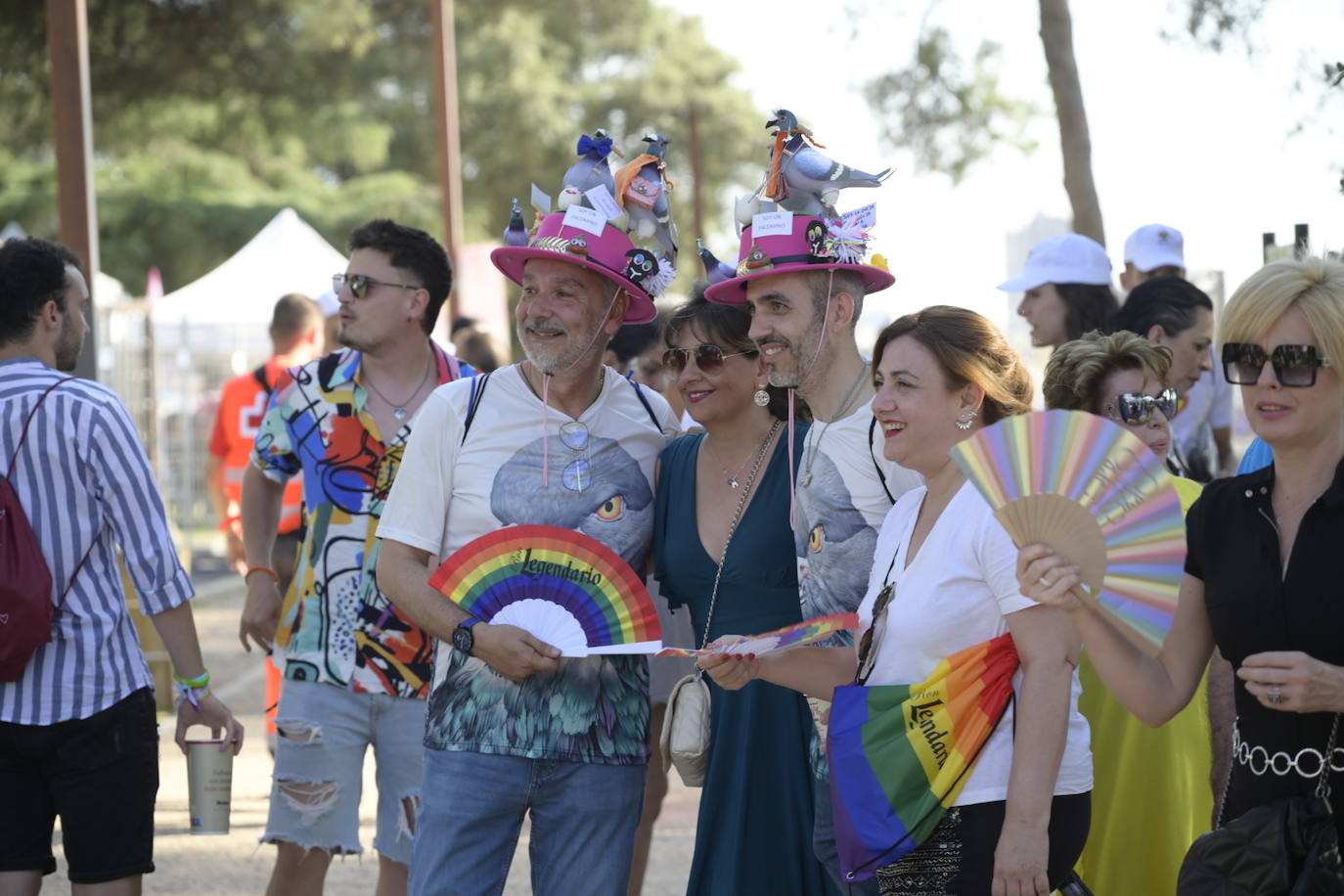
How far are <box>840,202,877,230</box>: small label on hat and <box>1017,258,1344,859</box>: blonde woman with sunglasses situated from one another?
41.6 inches

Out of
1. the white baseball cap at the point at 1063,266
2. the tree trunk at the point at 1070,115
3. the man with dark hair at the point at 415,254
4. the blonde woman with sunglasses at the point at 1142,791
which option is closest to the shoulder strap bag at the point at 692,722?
the blonde woman with sunglasses at the point at 1142,791

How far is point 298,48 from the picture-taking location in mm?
40312

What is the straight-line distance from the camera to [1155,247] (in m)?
7.70

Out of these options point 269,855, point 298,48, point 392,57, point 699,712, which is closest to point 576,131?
point 392,57

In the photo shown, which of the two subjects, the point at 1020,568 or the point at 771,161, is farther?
the point at 771,161

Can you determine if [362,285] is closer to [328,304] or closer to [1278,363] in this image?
[1278,363]

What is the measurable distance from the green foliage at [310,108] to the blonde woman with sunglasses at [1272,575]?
1324 inches

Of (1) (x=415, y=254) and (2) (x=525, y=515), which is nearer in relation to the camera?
(2) (x=525, y=515)

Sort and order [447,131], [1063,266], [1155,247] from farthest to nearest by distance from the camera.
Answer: [447,131] → [1155,247] → [1063,266]

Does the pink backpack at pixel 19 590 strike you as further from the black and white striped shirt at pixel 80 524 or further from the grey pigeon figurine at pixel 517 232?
the grey pigeon figurine at pixel 517 232

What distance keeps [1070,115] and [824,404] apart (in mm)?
6121

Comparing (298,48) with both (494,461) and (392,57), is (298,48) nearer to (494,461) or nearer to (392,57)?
(392,57)

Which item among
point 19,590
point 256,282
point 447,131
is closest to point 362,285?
point 19,590

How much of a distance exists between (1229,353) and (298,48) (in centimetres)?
3971
